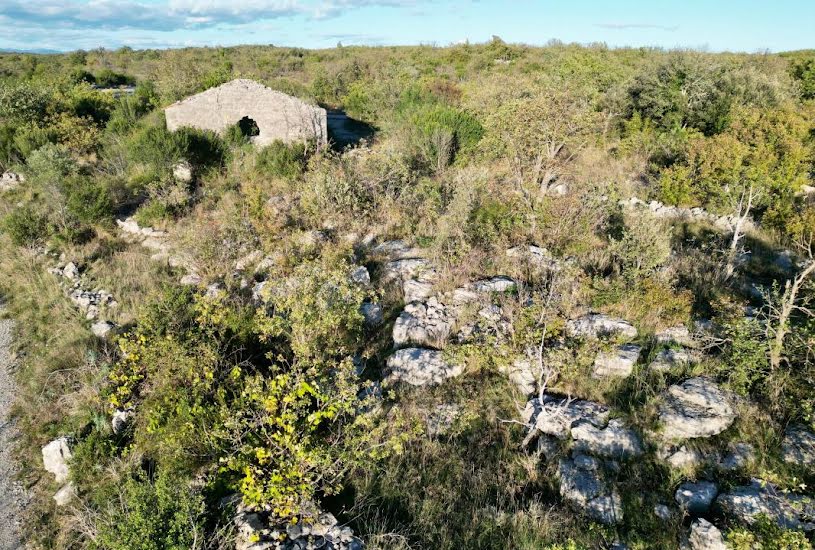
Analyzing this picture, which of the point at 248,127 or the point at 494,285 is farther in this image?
the point at 248,127

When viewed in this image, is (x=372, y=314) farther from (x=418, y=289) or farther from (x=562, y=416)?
(x=562, y=416)

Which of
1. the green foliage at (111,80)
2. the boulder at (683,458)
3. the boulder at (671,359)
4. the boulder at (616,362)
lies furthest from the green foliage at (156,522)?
the green foliage at (111,80)

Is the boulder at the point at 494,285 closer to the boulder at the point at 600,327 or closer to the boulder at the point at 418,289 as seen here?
Answer: the boulder at the point at 418,289

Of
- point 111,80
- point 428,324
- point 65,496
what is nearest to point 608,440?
point 428,324

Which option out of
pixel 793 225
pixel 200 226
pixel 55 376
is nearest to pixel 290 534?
pixel 55 376

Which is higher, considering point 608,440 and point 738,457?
point 738,457

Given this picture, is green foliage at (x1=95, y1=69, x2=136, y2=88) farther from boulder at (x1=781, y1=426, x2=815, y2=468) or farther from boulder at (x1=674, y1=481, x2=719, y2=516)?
boulder at (x1=781, y1=426, x2=815, y2=468)
